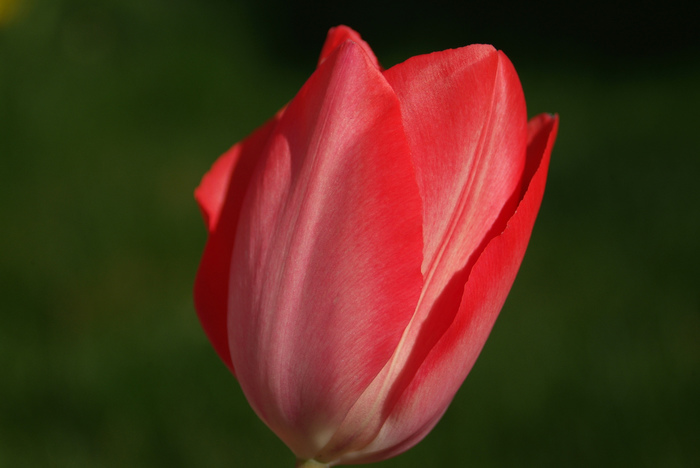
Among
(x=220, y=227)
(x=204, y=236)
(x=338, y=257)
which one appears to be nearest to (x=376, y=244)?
(x=338, y=257)

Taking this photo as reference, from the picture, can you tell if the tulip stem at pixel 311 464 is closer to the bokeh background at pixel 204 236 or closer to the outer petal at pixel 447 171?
the outer petal at pixel 447 171

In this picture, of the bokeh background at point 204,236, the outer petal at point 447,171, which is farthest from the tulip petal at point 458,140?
the bokeh background at point 204,236

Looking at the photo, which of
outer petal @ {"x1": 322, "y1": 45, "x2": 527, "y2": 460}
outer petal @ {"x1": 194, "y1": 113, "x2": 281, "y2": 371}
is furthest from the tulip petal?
outer petal @ {"x1": 194, "y1": 113, "x2": 281, "y2": 371}

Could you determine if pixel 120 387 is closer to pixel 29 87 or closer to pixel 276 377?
pixel 276 377

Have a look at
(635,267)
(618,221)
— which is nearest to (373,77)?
(635,267)

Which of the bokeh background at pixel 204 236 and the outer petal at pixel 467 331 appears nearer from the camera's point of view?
the outer petal at pixel 467 331

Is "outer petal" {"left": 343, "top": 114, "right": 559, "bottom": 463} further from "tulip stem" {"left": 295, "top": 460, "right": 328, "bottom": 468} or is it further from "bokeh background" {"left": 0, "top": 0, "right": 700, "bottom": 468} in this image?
"bokeh background" {"left": 0, "top": 0, "right": 700, "bottom": 468}
